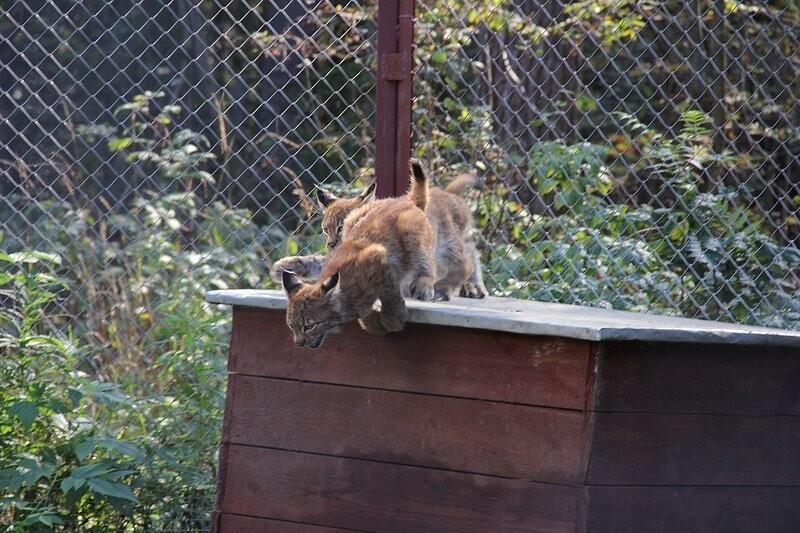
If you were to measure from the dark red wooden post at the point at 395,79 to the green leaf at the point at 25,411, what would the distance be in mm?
A: 1563

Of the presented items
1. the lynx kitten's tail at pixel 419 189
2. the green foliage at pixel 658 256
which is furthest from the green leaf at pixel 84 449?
the green foliage at pixel 658 256

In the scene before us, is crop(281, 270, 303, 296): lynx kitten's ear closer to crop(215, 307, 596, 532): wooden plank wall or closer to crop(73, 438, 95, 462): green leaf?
crop(215, 307, 596, 532): wooden plank wall

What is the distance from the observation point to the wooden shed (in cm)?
296

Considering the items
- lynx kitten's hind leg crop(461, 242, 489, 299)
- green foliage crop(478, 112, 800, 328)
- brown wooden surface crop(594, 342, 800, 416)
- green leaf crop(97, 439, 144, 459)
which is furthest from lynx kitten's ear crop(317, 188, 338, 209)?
brown wooden surface crop(594, 342, 800, 416)

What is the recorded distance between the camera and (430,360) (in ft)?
10.6

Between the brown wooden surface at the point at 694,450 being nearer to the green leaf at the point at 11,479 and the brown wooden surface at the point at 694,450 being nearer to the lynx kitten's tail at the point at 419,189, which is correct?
the lynx kitten's tail at the point at 419,189

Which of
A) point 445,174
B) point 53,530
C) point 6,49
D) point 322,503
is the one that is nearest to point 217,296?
point 322,503

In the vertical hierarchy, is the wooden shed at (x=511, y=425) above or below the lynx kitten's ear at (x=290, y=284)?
below

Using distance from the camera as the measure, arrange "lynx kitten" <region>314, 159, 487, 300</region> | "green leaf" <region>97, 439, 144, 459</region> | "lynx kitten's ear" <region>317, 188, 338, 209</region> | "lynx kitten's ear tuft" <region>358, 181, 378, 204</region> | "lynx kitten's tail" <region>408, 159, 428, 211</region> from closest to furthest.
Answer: "lynx kitten's tail" <region>408, 159, 428, 211</region> < "green leaf" <region>97, 439, 144, 459</region> < "lynx kitten" <region>314, 159, 487, 300</region> < "lynx kitten's ear tuft" <region>358, 181, 378, 204</region> < "lynx kitten's ear" <region>317, 188, 338, 209</region>

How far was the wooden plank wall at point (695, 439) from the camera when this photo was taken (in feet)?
9.70

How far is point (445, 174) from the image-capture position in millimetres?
5309

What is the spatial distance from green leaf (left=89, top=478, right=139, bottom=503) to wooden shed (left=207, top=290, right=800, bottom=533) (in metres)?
0.42

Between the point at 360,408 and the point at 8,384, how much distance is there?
5.40 feet

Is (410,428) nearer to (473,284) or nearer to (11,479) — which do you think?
(473,284)
